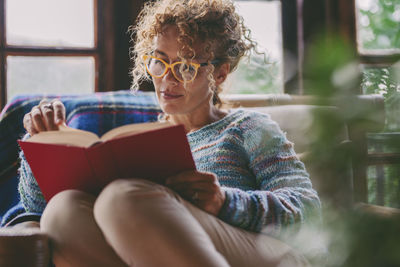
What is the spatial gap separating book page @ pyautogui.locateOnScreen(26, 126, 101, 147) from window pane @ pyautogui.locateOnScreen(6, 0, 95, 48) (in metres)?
1.21

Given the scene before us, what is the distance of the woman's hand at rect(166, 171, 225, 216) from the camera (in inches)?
34.3

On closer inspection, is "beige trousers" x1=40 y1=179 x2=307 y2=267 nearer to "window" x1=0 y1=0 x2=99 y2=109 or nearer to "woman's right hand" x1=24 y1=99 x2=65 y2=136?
"woman's right hand" x1=24 y1=99 x2=65 y2=136

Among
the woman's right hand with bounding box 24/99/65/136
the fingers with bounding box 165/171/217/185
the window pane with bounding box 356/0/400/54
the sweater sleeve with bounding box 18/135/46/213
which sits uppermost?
the window pane with bounding box 356/0/400/54

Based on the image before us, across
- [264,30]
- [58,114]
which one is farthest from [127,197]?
[264,30]

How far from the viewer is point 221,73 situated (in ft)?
4.40

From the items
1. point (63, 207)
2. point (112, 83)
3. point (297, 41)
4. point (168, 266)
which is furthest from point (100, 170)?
point (297, 41)

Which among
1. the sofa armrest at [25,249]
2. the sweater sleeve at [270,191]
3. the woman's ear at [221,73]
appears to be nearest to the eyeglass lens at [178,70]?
the woman's ear at [221,73]

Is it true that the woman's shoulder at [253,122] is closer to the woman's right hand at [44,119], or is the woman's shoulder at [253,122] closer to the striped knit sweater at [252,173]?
the striped knit sweater at [252,173]

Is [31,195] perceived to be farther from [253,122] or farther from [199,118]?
[253,122]

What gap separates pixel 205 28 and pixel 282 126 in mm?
494

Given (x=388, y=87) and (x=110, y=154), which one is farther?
(x=110, y=154)

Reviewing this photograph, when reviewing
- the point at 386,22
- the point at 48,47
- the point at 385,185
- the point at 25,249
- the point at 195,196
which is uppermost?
the point at 48,47

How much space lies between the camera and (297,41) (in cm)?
229

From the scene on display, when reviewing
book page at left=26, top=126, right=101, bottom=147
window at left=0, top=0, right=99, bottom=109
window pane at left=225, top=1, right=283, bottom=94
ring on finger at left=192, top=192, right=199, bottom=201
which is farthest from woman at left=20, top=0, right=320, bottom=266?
window pane at left=225, top=1, right=283, bottom=94
